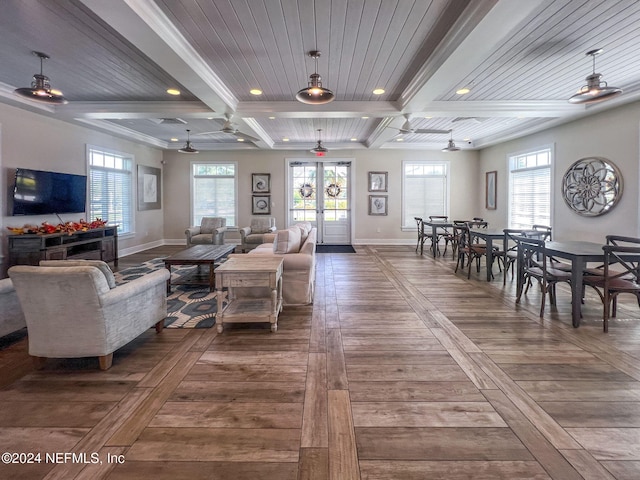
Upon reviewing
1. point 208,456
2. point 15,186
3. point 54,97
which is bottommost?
point 208,456

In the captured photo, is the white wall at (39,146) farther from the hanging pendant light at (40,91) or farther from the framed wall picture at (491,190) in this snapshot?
the framed wall picture at (491,190)

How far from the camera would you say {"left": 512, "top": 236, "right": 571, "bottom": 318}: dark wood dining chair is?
12.5ft

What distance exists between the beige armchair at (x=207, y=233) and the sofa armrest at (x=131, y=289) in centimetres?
440

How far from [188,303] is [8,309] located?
1.75 metres

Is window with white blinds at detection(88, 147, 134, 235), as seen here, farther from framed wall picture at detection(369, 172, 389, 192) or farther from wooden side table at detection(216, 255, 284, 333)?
framed wall picture at detection(369, 172, 389, 192)

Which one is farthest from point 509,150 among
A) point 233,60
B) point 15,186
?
point 15,186

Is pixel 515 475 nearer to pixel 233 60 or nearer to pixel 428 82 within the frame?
pixel 428 82

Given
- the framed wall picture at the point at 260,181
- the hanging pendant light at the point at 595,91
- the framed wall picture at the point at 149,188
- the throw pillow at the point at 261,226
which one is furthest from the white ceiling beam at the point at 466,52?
the framed wall picture at the point at 149,188

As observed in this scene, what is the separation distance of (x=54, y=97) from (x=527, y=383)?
5338mm

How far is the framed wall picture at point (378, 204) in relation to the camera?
32.9ft

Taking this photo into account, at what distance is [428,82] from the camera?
13.8 feet

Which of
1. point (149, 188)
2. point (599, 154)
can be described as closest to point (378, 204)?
point (599, 154)

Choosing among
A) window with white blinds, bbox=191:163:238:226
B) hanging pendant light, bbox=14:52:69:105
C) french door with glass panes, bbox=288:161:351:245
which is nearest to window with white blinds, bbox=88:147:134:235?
window with white blinds, bbox=191:163:238:226

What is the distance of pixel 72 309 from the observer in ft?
8.16
